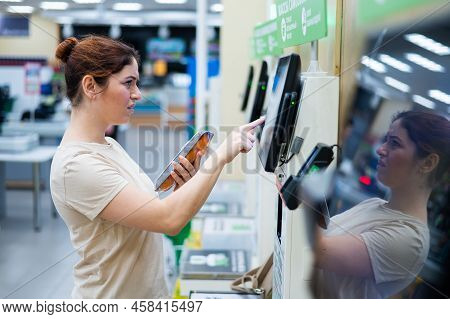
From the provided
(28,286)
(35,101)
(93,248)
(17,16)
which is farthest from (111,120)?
(17,16)

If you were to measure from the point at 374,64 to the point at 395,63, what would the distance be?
105 mm

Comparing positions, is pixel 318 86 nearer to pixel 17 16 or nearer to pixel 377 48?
pixel 377 48

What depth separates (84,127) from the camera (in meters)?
1.72

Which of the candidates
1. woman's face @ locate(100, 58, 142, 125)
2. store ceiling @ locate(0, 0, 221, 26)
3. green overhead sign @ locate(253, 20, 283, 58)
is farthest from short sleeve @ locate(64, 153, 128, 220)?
store ceiling @ locate(0, 0, 221, 26)

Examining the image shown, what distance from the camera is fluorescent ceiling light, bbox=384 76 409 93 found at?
137cm

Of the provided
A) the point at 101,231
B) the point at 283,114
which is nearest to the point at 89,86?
the point at 101,231

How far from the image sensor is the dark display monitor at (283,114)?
4.89ft

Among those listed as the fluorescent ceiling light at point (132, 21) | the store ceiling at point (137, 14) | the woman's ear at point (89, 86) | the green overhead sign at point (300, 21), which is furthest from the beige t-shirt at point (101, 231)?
the fluorescent ceiling light at point (132, 21)

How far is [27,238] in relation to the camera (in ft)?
19.9

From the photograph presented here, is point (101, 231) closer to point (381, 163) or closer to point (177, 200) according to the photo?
point (177, 200)

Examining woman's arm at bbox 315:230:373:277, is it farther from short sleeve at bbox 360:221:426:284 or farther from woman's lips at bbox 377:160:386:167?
woman's lips at bbox 377:160:386:167

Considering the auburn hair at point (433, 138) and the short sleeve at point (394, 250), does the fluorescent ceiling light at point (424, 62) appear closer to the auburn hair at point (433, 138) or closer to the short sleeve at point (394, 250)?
the auburn hair at point (433, 138)

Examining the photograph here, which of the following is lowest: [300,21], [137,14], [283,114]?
[283,114]

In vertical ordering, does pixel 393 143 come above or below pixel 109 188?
above
